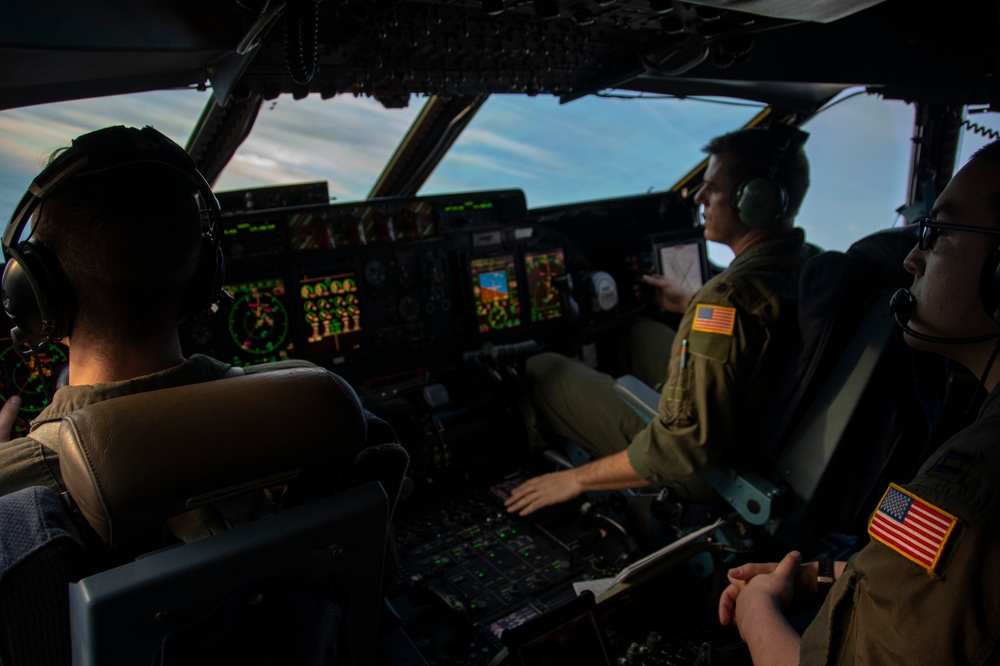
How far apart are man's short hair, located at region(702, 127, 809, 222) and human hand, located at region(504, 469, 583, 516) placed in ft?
3.34

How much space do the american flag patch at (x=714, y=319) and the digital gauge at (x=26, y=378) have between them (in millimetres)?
1847

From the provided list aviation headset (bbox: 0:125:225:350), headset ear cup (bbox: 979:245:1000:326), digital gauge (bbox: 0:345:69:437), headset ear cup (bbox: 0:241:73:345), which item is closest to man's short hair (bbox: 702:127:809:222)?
headset ear cup (bbox: 979:245:1000:326)

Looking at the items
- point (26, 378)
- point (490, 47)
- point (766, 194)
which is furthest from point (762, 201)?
point (26, 378)

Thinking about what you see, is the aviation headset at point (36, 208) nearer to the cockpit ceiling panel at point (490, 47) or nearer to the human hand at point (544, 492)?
Answer: the cockpit ceiling panel at point (490, 47)

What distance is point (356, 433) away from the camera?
33.3 inches

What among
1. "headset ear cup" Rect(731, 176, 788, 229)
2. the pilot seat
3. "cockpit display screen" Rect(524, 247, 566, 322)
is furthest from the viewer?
"cockpit display screen" Rect(524, 247, 566, 322)

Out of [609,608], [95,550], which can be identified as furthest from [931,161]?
[95,550]

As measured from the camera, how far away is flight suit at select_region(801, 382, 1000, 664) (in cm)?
72

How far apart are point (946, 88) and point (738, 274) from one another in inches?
38.1

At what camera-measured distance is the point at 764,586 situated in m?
1.14

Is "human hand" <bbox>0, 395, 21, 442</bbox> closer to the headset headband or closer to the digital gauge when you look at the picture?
the digital gauge

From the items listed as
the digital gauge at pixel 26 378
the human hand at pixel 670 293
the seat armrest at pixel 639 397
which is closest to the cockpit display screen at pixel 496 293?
the human hand at pixel 670 293

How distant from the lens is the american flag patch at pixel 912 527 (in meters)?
0.75

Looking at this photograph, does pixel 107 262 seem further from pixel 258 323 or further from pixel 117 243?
pixel 258 323
